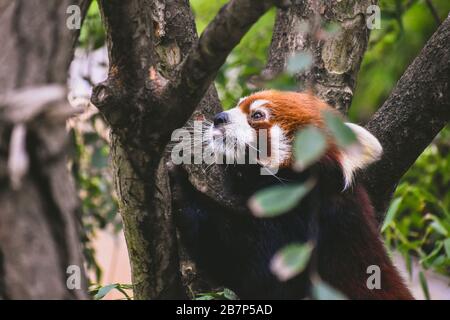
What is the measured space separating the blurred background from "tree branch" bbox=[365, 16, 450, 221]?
0.72 metres

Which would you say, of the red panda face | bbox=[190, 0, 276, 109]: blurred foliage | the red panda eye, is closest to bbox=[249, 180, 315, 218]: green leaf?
the red panda face

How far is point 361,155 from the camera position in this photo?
3.11 m

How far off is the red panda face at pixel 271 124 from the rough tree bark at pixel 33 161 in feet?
5.48

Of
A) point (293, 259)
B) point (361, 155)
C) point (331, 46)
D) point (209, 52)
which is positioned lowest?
point (293, 259)

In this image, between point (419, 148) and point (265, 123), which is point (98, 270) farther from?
point (419, 148)

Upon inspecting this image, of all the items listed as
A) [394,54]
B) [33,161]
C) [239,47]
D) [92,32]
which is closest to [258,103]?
[92,32]

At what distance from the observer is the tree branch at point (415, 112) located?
3174mm

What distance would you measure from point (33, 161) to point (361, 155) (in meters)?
1.90

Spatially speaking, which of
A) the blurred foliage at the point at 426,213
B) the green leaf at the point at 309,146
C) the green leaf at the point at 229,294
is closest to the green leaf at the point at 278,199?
the green leaf at the point at 309,146

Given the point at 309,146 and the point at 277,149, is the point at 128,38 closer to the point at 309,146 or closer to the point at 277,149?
the point at 309,146

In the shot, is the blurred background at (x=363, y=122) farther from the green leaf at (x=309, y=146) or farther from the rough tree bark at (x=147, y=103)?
the green leaf at (x=309, y=146)

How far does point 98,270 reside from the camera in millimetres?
4699

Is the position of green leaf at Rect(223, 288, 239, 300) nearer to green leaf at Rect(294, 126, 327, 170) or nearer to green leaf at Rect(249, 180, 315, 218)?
green leaf at Rect(249, 180, 315, 218)

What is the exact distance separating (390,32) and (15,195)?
15.7ft
